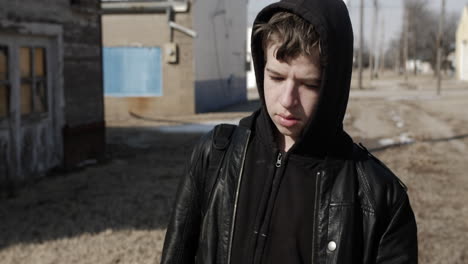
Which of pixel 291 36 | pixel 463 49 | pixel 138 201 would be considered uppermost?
pixel 463 49

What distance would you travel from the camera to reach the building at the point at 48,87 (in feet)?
25.7

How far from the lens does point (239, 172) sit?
6.59ft

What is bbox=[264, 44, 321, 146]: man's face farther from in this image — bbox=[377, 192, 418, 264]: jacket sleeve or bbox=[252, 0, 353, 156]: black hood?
bbox=[377, 192, 418, 264]: jacket sleeve

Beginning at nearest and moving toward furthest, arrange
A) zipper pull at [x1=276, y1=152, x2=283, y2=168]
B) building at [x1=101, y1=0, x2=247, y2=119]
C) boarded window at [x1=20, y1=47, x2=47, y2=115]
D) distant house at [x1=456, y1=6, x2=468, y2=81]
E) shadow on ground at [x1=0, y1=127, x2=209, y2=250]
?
1. zipper pull at [x1=276, y1=152, x2=283, y2=168]
2. shadow on ground at [x1=0, y1=127, x2=209, y2=250]
3. boarded window at [x1=20, y1=47, x2=47, y2=115]
4. building at [x1=101, y1=0, x2=247, y2=119]
5. distant house at [x1=456, y1=6, x2=468, y2=81]

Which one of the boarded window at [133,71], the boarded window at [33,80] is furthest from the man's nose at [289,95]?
the boarded window at [133,71]

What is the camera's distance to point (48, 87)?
889 centimetres

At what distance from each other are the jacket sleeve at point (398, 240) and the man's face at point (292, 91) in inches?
14.4

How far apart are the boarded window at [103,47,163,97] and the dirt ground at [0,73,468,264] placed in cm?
520

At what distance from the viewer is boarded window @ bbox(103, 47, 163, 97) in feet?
63.7

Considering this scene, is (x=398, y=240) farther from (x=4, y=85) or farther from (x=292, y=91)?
(x=4, y=85)

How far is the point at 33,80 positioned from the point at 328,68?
7229 millimetres

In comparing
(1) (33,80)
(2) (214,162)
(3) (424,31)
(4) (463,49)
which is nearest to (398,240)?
(2) (214,162)

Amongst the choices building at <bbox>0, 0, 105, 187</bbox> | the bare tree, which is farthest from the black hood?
the bare tree

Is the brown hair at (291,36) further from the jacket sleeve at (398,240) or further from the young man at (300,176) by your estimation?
the jacket sleeve at (398,240)
